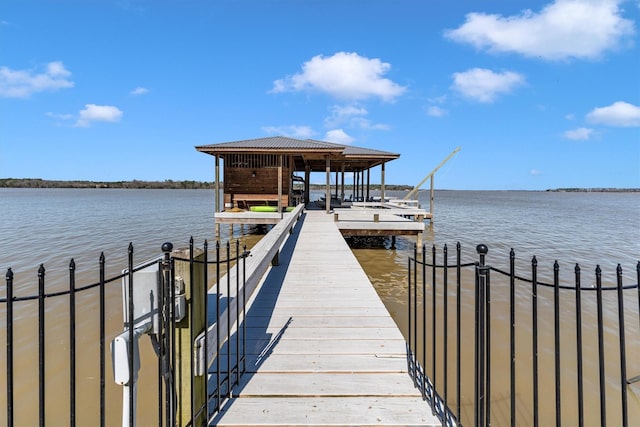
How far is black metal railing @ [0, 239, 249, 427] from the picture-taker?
1550mm

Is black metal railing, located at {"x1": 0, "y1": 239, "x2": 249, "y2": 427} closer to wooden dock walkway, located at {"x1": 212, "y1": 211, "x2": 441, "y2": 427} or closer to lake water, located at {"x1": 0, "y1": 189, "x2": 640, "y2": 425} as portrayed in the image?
lake water, located at {"x1": 0, "y1": 189, "x2": 640, "y2": 425}

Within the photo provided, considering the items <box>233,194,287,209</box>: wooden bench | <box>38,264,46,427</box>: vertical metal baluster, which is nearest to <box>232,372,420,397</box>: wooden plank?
<box>38,264,46,427</box>: vertical metal baluster

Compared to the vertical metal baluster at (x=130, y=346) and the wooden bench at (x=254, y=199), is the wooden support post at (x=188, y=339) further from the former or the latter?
the wooden bench at (x=254, y=199)

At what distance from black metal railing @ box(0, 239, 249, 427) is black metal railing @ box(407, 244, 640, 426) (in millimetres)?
1438

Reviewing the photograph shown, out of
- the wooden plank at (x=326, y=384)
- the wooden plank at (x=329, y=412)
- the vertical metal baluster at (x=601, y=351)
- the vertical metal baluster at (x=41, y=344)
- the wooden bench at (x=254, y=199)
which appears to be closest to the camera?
the vertical metal baluster at (x=41, y=344)

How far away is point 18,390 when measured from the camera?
3.87 metres

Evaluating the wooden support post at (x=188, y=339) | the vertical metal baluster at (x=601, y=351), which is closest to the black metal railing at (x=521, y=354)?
the vertical metal baluster at (x=601, y=351)

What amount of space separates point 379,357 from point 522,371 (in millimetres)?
2469

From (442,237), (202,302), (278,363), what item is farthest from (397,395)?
(442,237)

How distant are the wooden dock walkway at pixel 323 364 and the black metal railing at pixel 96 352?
0.18 meters

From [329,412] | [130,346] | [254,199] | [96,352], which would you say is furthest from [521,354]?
[254,199]

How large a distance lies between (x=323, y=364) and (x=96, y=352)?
144 inches

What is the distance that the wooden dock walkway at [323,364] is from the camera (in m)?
2.23

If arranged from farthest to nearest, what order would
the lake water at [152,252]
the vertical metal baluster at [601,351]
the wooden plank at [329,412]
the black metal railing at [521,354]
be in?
the lake water at [152,252] → the wooden plank at [329,412] → the black metal railing at [521,354] → the vertical metal baluster at [601,351]
